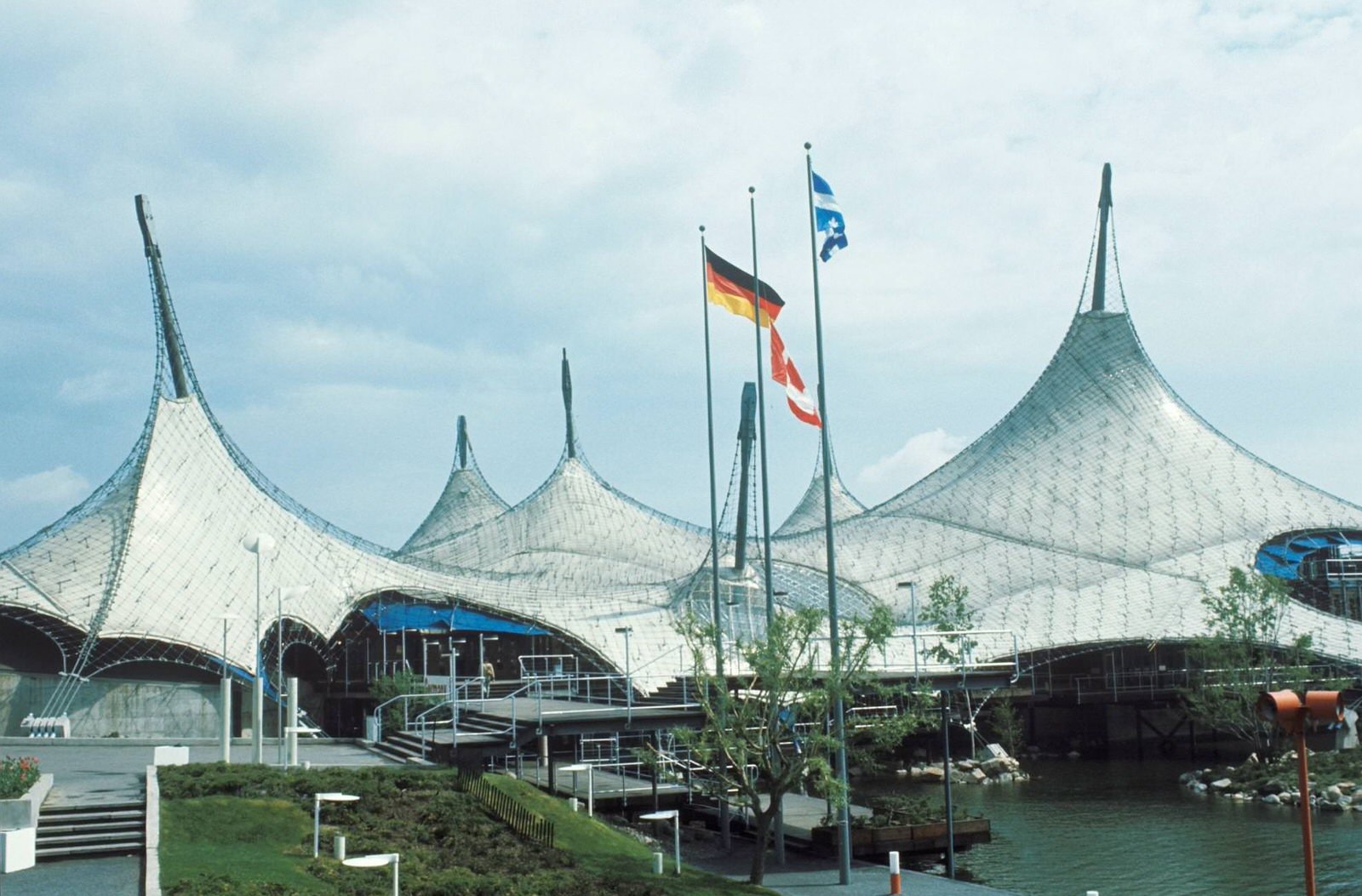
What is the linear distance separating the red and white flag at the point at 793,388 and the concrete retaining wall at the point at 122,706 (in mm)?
27683

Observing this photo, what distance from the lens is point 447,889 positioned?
1969 centimetres

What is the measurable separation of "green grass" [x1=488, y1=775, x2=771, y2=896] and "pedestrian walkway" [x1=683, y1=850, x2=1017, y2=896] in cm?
110

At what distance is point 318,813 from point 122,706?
27065 millimetres

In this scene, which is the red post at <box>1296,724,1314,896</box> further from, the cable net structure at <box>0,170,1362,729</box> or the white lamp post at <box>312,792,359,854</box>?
the cable net structure at <box>0,170,1362,729</box>

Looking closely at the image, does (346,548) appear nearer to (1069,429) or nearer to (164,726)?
(164,726)

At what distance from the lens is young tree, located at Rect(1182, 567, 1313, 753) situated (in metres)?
50.0

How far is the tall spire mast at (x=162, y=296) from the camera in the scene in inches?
2074

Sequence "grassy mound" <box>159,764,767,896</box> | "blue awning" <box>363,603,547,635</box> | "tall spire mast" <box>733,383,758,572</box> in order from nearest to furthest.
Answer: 1. "grassy mound" <box>159,764,767,896</box>
2. "tall spire mast" <box>733,383,758,572</box>
3. "blue awning" <box>363,603,547,635</box>

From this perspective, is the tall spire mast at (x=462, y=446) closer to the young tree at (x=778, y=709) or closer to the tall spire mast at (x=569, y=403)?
the tall spire mast at (x=569, y=403)

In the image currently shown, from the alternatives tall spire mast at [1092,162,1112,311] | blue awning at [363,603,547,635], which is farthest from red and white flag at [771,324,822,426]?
tall spire mast at [1092,162,1112,311]

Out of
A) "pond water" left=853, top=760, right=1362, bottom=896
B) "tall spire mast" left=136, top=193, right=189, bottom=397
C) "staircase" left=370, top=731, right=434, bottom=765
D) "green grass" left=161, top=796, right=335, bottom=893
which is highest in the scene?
"tall spire mast" left=136, top=193, right=189, bottom=397

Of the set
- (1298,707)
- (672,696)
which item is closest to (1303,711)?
(1298,707)

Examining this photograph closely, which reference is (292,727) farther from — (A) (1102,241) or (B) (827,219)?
(A) (1102,241)

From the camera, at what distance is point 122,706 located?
4638 cm
